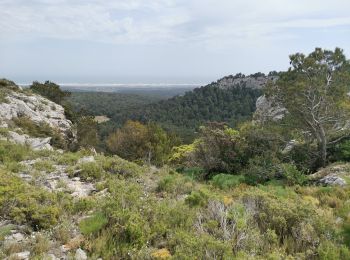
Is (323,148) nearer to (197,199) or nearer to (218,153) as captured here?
(218,153)

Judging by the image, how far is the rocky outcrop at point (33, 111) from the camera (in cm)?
2111

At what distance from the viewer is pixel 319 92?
50.4 feet

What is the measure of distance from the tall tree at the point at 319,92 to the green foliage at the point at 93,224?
11343 millimetres

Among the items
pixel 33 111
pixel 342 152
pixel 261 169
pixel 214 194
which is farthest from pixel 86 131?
pixel 214 194

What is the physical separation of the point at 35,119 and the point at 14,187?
16.0 meters

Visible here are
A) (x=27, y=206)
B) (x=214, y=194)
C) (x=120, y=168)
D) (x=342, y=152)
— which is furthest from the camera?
(x=342, y=152)

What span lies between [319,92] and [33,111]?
16.7m

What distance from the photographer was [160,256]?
5.14m

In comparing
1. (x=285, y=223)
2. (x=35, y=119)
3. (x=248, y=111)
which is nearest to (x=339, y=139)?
(x=285, y=223)

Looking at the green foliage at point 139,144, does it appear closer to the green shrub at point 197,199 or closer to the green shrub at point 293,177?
the green shrub at point 293,177

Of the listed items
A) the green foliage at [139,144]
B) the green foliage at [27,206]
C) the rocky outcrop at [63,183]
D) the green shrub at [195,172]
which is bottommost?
the green foliage at [139,144]

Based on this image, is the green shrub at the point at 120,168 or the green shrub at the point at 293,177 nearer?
the green shrub at the point at 120,168

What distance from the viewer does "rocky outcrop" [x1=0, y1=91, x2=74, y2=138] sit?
831 inches

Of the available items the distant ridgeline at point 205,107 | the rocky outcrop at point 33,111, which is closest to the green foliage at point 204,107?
the distant ridgeline at point 205,107
